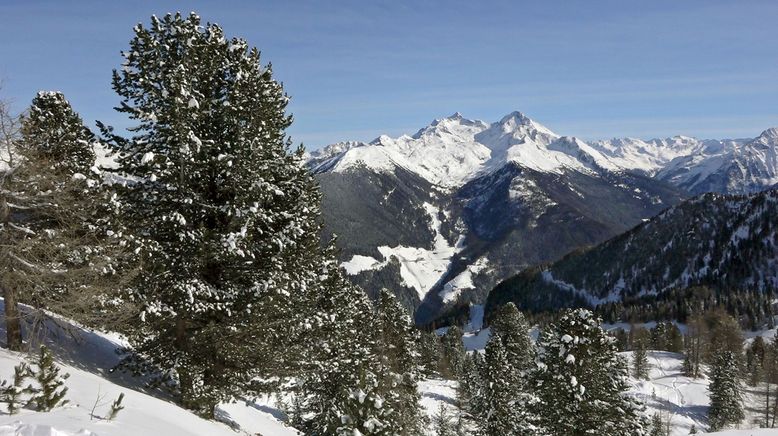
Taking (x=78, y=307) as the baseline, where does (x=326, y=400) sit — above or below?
below

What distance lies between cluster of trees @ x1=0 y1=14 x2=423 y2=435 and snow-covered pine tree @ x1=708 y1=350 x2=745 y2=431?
8092cm

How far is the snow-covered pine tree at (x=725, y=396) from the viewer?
75938 mm

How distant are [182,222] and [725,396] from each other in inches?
3435

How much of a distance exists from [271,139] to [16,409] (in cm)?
938

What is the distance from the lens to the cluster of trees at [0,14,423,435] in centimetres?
1359

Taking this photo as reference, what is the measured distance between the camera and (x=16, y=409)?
9.68 m

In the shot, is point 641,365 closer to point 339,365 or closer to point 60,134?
point 339,365

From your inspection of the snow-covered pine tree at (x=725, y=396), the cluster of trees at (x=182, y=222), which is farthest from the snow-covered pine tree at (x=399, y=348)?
the snow-covered pine tree at (x=725, y=396)

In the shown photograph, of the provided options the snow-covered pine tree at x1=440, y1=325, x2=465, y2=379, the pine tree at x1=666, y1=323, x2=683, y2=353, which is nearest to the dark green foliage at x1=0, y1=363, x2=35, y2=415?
the snow-covered pine tree at x1=440, y1=325, x2=465, y2=379

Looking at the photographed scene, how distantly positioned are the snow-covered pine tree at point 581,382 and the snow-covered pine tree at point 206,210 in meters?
17.7

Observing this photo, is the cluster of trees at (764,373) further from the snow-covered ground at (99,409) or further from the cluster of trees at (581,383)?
the snow-covered ground at (99,409)

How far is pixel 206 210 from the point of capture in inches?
620

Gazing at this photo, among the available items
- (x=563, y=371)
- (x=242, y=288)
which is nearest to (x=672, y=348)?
(x=563, y=371)

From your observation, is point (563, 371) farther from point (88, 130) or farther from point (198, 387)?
point (88, 130)
